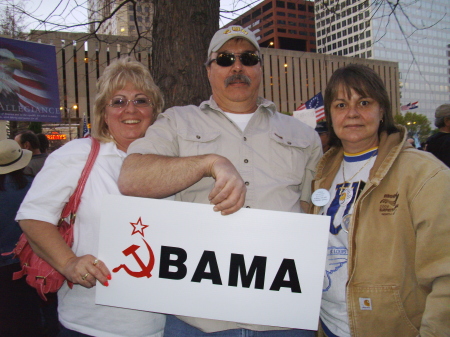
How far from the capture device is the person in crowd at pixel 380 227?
1524 millimetres

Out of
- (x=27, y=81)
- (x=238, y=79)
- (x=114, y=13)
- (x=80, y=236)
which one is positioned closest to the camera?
(x=80, y=236)

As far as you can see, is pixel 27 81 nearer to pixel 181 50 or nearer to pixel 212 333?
pixel 181 50

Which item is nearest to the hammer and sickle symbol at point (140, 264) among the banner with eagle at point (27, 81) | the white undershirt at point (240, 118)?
the white undershirt at point (240, 118)

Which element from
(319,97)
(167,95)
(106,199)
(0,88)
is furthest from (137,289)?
(319,97)

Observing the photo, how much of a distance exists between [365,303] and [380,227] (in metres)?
0.39

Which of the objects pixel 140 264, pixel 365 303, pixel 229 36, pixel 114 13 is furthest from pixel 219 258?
pixel 114 13

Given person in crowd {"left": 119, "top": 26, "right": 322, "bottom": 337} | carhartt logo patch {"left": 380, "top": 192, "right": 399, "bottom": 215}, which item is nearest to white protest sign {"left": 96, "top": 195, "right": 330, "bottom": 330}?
person in crowd {"left": 119, "top": 26, "right": 322, "bottom": 337}

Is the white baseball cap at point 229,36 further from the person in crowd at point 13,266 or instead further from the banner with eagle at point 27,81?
the banner with eagle at point 27,81

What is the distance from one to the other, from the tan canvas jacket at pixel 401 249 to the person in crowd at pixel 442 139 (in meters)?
3.80

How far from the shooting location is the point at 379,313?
167 cm

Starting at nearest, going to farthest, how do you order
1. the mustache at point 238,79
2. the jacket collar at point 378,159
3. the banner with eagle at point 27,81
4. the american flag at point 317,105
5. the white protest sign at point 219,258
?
the white protest sign at point 219,258, the jacket collar at point 378,159, the mustache at point 238,79, the banner with eagle at point 27,81, the american flag at point 317,105

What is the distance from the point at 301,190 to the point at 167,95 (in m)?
1.51

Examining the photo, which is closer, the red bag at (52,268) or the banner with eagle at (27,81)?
the red bag at (52,268)

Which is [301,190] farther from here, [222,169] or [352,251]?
[222,169]
